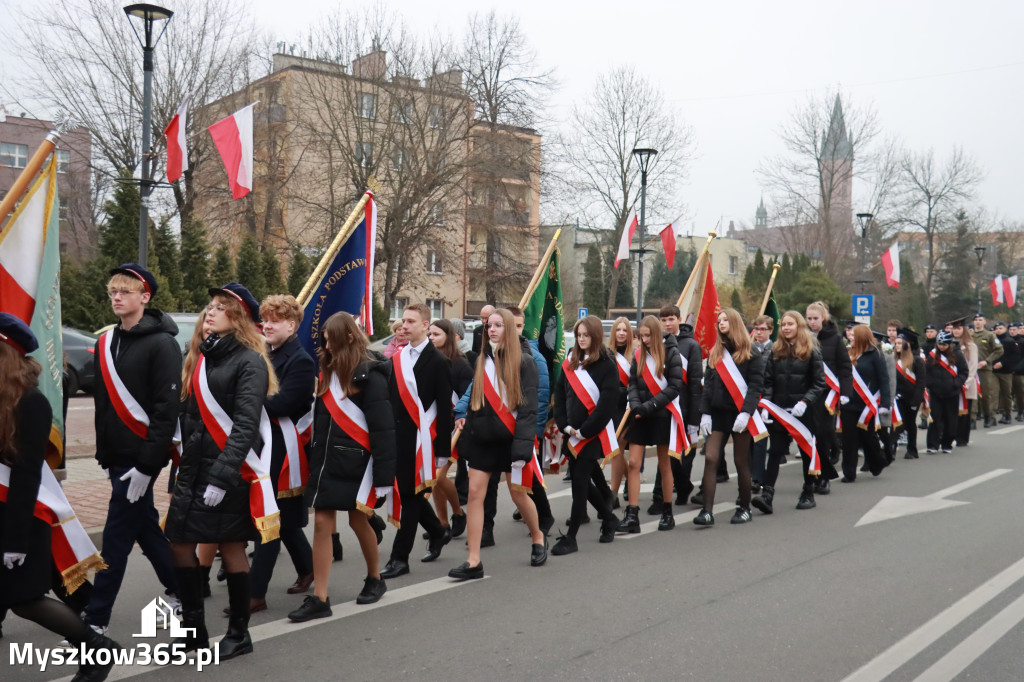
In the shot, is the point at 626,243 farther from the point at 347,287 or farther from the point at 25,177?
the point at 25,177

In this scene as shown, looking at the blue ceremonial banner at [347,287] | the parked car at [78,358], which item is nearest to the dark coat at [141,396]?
the blue ceremonial banner at [347,287]

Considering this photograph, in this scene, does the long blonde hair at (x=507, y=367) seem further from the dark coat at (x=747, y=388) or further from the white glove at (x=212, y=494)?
the dark coat at (x=747, y=388)

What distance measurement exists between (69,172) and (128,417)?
30.9 meters

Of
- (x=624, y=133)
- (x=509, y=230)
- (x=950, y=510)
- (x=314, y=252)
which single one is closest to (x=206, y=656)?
(x=950, y=510)

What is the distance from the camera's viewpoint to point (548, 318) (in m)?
8.73

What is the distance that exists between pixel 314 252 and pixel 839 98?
3113cm

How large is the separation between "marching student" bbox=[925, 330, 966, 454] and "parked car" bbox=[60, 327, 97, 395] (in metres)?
15.2

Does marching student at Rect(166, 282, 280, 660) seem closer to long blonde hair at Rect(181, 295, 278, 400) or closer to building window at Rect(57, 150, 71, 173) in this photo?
long blonde hair at Rect(181, 295, 278, 400)

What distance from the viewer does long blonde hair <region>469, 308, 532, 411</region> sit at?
21.4 feet

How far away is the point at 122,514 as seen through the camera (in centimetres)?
495

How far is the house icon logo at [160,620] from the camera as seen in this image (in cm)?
485

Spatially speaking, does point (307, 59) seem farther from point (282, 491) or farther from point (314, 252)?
point (282, 491)

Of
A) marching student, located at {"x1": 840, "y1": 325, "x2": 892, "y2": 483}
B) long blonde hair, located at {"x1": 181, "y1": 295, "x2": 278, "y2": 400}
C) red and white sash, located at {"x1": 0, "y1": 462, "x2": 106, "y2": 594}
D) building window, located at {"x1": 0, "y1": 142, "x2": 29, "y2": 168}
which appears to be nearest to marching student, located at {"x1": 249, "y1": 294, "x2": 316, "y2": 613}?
long blonde hair, located at {"x1": 181, "y1": 295, "x2": 278, "y2": 400}

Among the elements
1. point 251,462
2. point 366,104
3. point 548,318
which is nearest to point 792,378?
point 548,318
